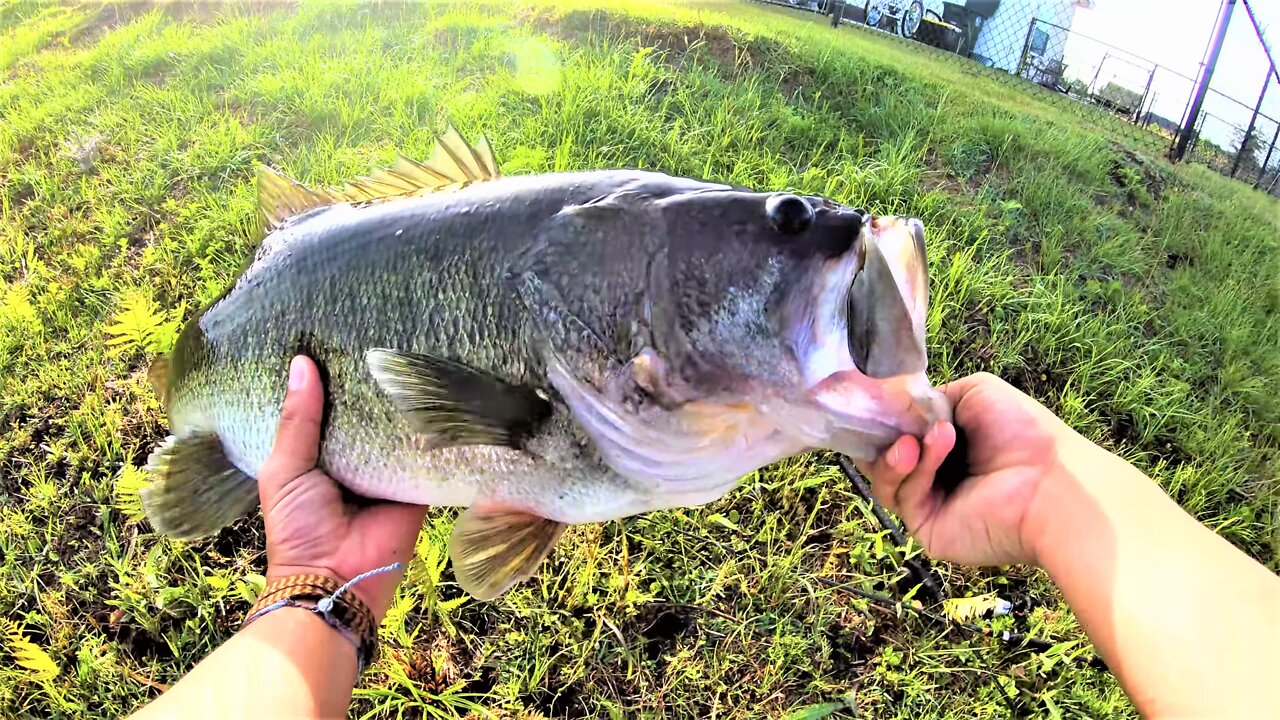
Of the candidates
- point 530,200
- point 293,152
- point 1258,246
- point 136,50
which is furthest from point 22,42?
point 1258,246

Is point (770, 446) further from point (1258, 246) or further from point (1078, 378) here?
point (1258, 246)

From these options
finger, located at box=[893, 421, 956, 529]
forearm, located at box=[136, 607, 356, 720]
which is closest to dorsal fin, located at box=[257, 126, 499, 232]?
forearm, located at box=[136, 607, 356, 720]

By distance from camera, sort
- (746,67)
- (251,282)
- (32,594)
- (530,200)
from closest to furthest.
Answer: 1. (530,200)
2. (251,282)
3. (32,594)
4. (746,67)

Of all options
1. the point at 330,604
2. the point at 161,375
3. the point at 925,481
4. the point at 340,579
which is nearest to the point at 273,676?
the point at 330,604

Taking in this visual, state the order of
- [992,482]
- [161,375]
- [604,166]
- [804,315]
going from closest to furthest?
[804,315] < [992,482] < [161,375] < [604,166]

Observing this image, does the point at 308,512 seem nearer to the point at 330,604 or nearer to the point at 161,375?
the point at 330,604

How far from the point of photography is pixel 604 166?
3.57m

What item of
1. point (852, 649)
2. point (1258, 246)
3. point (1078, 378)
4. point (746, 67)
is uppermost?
point (746, 67)

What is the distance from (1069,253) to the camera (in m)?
3.84

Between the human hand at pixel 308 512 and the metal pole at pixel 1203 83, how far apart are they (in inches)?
272

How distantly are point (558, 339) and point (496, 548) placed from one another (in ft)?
1.63

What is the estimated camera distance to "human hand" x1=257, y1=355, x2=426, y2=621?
5.49ft

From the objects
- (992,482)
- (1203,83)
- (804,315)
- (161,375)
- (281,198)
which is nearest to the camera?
(804,315)

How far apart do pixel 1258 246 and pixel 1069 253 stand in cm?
198
